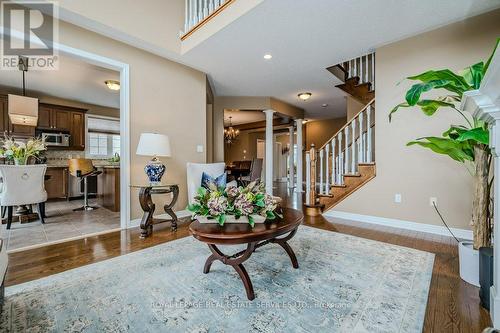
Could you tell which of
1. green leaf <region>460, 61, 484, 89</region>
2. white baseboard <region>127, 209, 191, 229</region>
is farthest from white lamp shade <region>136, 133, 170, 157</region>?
green leaf <region>460, 61, 484, 89</region>

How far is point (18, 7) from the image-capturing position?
2.42 metres

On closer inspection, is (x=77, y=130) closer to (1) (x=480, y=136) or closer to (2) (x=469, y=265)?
(1) (x=480, y=136)

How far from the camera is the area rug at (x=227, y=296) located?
4.17 feet

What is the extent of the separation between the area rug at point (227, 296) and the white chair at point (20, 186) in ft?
7.03

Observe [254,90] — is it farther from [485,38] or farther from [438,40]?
[485,38]

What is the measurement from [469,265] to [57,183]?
7.34 metres

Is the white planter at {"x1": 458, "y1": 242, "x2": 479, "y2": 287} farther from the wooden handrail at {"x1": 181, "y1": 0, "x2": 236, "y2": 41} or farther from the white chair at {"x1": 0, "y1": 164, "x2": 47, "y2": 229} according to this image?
the white chair at {"x1": 0, "y1": 164, "x2": 47, "y2": 229}

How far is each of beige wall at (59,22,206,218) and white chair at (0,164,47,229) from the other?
4.59 feet

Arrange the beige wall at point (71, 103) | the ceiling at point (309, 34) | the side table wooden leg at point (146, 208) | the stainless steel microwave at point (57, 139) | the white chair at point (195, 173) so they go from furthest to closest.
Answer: the stainless steel microwave at point (57, 139)
the beige wall at point (71, 103)
the white chair at point (195, 173)
the side table wooden leg at point (146, 208)
the ceiling at point (309, 34)

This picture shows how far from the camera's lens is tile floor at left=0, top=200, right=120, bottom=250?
2.67 m

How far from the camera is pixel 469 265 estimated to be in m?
1.72

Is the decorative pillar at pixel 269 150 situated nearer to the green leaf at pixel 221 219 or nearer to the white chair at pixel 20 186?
the green leaf at pixel 221 219

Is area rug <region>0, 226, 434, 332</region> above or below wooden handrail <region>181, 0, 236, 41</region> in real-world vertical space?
below

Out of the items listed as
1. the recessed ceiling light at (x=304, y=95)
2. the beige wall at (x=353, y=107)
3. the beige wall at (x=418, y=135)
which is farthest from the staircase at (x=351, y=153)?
the recessed ceiling light at (x=304, y=95)
